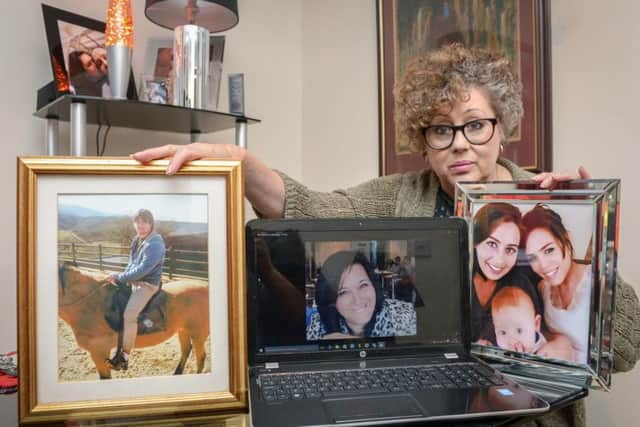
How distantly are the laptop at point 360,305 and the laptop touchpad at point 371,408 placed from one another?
0.04m

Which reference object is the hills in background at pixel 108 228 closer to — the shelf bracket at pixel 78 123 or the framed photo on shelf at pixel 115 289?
the framed photo on shelf at pixel 115 289

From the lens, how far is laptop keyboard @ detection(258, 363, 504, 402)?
0.65m

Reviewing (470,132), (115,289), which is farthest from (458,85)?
(115,289)

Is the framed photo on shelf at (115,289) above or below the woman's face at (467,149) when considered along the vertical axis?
below

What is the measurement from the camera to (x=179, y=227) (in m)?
0.66

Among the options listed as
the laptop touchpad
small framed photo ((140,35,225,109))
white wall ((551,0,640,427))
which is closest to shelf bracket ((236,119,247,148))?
small framed photo ((140,35,225,109))

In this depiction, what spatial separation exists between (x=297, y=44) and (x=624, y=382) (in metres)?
1.58

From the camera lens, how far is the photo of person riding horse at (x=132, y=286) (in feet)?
2.06

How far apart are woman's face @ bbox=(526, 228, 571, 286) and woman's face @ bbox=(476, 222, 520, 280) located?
2cm

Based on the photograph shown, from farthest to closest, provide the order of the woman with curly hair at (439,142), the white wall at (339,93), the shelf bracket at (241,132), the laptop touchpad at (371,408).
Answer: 1. the white wall at (339,93)
2. the shelf bracket at (241,132)
3. the woman with curly hair at (439,142)
4. the laptop touchpad at (371,408)

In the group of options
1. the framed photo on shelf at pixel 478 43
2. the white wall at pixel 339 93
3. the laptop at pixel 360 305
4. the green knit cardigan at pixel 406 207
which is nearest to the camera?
the laptop at pixel 360 305

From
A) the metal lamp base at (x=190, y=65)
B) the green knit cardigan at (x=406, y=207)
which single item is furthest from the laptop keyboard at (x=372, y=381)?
the metal lamp base at (x=190, y=65)

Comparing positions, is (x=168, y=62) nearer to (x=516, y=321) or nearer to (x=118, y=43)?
(x=118, y=43)

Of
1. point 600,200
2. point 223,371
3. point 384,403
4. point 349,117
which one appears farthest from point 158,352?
point 349,117
